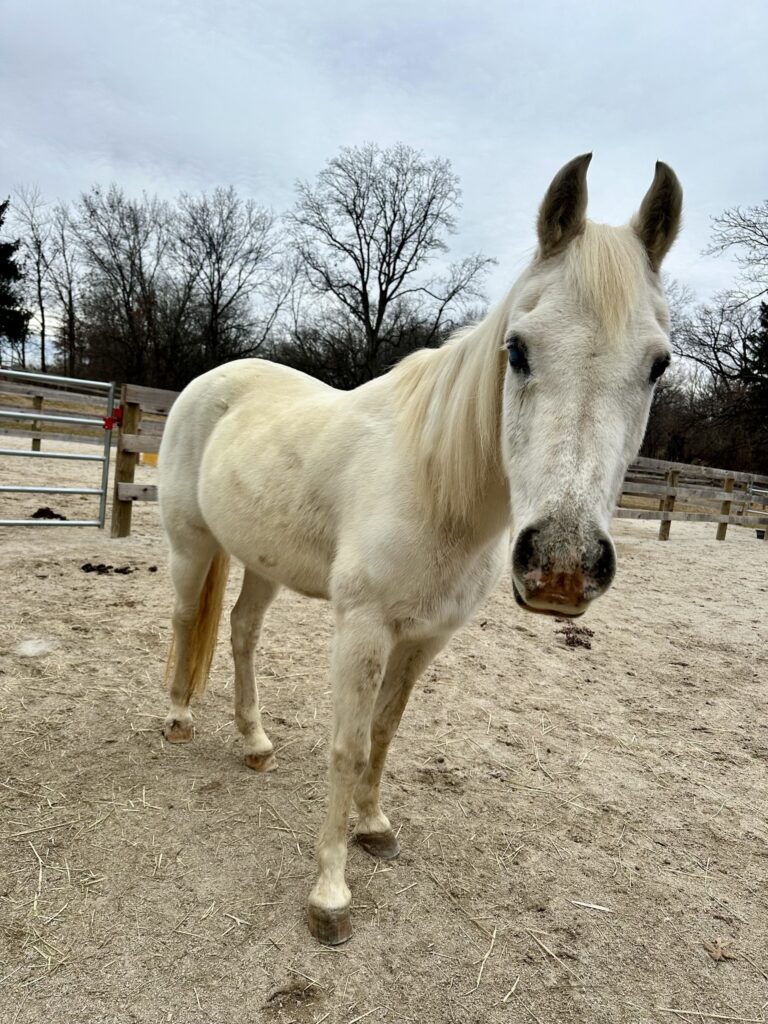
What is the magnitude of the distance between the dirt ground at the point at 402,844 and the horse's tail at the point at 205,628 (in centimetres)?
27

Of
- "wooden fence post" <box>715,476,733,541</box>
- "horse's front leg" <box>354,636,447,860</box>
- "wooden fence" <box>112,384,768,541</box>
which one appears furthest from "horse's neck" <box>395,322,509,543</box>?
"wooden fence post" <box>715,476,733,541</box>

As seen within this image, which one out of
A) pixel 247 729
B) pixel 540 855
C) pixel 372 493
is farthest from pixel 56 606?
pixel 540 855

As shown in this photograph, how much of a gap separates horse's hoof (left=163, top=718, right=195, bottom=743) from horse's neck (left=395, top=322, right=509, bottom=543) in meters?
1.73

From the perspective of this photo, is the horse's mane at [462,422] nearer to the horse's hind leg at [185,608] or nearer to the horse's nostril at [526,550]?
the horse's nostril at [526,550]

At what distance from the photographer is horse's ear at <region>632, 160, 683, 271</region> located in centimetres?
141

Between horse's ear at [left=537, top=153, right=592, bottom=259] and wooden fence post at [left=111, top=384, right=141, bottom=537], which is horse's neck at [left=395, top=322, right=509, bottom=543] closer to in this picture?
horse's ear at [left=537, top=153, right=592, bottom=259]

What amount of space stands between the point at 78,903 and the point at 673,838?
2.13 metres

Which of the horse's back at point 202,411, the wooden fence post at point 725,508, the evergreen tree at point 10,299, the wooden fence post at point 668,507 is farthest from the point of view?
the evergreen tree at point 10,299

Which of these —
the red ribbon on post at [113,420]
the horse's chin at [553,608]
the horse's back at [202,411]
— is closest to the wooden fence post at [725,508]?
the red ribbon on post at [113,420]

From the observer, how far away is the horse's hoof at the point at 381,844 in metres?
2.01

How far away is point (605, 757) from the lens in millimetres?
2779

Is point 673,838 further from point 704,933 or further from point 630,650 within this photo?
point 630,650

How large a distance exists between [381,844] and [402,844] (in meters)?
0.10

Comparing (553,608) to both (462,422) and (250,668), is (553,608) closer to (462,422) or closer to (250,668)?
(462,422)
